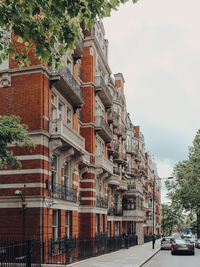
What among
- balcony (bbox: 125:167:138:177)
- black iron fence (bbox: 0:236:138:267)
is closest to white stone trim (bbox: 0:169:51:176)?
black iron fence (bbox: 0:236:138:267)

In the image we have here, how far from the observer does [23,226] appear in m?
19.1

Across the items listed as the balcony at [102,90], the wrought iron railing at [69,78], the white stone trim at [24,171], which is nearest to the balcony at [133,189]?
the balcony at [102,90]

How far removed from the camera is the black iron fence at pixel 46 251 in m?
16.2

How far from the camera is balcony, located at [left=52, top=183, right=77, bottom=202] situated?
845 inches

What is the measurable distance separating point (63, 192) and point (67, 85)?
20.8 feet

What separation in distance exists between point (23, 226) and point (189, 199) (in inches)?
1438

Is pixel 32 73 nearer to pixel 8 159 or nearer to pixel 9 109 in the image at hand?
pixel 9 109

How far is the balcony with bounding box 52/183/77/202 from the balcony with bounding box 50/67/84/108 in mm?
5744

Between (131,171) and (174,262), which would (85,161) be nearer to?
(174,262)

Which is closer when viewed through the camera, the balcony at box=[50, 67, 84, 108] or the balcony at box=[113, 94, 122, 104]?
the balcony at box=[50, 67, 84, 108]

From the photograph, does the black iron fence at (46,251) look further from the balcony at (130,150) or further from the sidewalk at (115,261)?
the balcony at (130,150)

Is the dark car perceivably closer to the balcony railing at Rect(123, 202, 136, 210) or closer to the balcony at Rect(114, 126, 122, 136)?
the balcony railing at Rect(123, 202, 136, 210)

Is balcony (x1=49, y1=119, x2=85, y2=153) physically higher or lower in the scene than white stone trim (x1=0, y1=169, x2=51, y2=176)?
higher

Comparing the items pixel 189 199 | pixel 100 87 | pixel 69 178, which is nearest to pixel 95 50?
pixel 100 87
